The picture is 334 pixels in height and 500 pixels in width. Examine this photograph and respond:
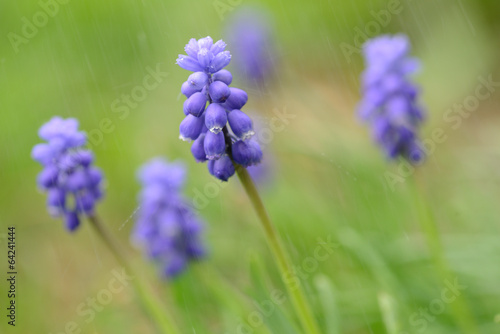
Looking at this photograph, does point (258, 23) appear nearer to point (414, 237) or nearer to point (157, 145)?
point (157, 145)

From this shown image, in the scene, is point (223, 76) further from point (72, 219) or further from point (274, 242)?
point (72, 219)

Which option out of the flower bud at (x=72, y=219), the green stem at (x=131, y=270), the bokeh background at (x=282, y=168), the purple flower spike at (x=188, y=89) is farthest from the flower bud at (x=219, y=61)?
the flower bud at (x=72, y=219)

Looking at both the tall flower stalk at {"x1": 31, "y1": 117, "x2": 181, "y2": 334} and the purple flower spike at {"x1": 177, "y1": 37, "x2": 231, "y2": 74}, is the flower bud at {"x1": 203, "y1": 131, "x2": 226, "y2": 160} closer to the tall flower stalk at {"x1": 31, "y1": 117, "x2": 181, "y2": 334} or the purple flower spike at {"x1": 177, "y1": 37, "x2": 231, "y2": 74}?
the purple flower spike at {"x1": 177, "y1": 37, "x2": 231, "y2": 74}

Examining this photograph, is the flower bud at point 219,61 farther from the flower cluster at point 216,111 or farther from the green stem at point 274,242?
the green stem at point 274,242

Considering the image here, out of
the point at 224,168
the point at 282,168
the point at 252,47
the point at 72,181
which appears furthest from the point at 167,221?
the point at 252,47

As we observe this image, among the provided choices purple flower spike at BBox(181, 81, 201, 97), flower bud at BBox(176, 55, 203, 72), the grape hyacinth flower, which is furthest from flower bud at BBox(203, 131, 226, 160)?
the grape hyacinth flower

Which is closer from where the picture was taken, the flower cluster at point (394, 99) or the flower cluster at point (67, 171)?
the flower cluster at point (67, 171)
